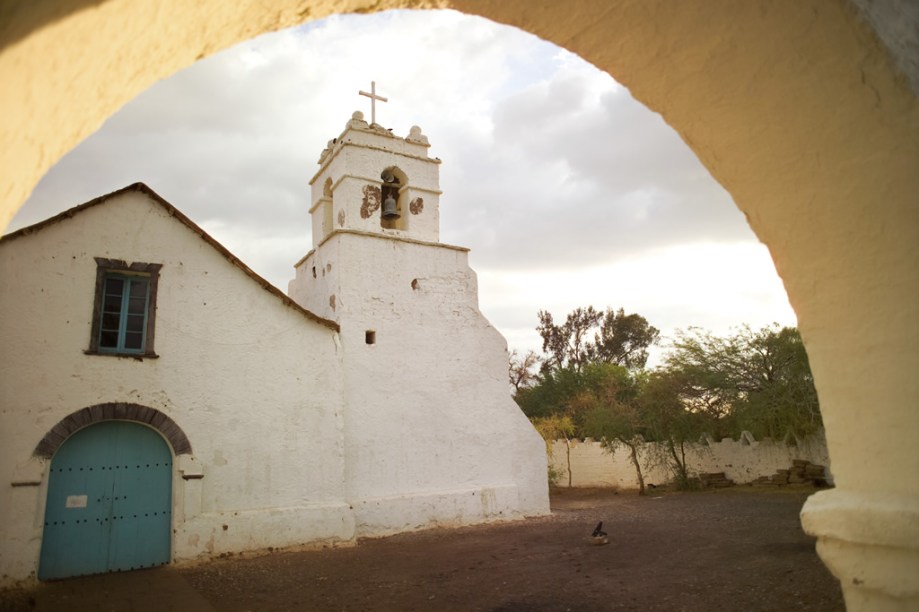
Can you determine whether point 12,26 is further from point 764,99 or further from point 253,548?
point 253,548

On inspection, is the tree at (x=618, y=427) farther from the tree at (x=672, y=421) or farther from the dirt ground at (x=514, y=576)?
the dirt ground at (x=514, y=576)

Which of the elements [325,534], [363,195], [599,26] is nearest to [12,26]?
[599,26]

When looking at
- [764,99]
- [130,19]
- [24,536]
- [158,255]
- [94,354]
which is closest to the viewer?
[130,19]

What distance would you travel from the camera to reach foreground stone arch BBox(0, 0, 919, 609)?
1.34m

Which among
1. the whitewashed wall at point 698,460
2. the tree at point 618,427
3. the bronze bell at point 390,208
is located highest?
the bronze bell at point 390,208

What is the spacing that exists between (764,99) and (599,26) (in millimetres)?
504

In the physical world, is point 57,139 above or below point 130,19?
below

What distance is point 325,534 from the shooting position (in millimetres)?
9961

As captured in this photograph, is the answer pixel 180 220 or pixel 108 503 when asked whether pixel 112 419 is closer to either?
pixel 108 503

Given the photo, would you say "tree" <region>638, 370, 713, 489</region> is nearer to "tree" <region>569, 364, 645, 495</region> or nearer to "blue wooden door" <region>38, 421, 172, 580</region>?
"tree" <region>569, 364, 645, 495</region>

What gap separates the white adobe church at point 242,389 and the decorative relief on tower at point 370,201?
0.17 ft

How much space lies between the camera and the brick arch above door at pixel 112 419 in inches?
324

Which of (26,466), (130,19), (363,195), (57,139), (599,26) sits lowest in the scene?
(26,466)

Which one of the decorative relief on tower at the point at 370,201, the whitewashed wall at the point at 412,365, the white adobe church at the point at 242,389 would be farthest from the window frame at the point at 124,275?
the decorative relief on tower at the point at 370,201
